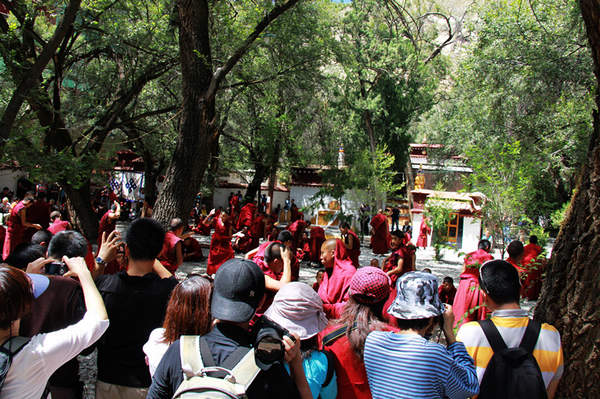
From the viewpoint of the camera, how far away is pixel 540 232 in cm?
908

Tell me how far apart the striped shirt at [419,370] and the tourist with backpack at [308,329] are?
0.23 metres

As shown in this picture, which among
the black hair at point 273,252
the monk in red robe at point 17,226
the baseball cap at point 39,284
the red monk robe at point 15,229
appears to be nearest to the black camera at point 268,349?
the baseball cap at point 39,284

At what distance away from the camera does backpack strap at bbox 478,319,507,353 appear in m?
2.32

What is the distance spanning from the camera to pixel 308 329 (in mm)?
2150

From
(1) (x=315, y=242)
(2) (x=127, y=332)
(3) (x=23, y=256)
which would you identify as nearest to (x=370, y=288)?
(2) (x=127, y=332)

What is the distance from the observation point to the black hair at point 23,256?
10.6 ft

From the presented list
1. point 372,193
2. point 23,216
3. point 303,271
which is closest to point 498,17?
point 372,193

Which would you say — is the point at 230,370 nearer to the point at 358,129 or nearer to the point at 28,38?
the point at 28,38

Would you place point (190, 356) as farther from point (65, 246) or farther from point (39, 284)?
point (65, 246)

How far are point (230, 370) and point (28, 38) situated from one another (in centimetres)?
888

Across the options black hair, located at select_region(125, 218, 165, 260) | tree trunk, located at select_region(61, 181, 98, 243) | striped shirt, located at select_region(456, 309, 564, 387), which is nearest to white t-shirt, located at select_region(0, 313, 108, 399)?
black hair, located at select_region(125, 218, 165, 260)

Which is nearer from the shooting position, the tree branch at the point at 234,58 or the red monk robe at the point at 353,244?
the tree branch at the point at 234,58

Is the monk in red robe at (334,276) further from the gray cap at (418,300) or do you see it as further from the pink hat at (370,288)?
the gray cap at (418,300)

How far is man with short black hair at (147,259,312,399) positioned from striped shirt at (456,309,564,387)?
1.09 meters
